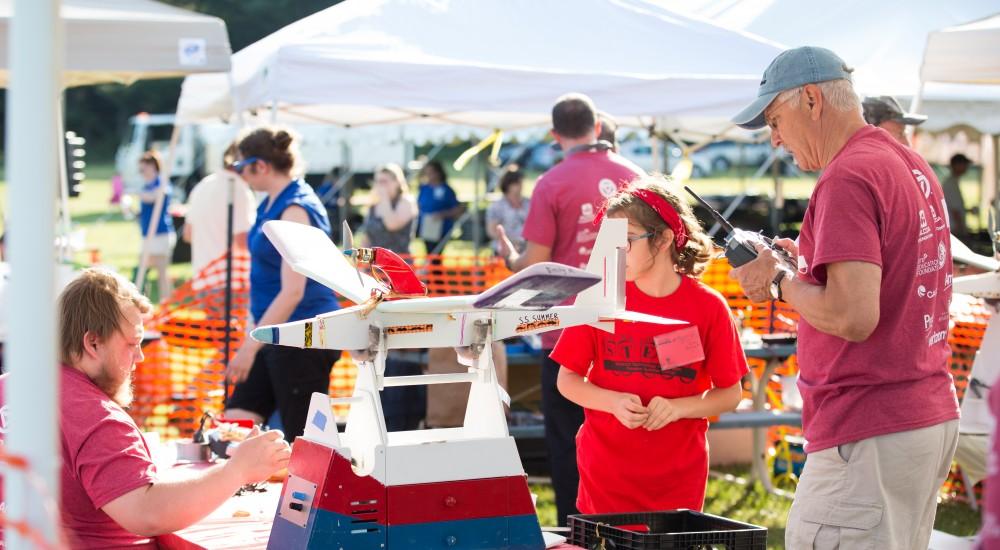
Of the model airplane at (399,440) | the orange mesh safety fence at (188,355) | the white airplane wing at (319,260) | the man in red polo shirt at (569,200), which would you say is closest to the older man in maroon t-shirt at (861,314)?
the model airplane at (399,440)

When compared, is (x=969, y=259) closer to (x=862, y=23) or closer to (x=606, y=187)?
(x=606, y=187)

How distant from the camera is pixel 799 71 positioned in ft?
8.16

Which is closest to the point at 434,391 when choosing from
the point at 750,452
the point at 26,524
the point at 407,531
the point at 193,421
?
the point at 193,421

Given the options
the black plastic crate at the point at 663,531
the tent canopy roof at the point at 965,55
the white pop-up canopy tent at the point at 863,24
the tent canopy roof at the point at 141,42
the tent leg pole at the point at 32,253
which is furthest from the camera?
the white pop-up canopy tent at the point at 863,24

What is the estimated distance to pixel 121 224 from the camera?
1088 inches

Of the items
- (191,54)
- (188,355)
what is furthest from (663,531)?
(188,355)

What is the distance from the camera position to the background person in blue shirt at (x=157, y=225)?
1378 centimetres

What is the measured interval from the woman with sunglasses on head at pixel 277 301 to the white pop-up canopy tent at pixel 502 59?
1.49 m

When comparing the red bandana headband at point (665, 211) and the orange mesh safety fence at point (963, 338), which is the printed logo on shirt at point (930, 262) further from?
the orange mesh safety fence at point (963, 338)

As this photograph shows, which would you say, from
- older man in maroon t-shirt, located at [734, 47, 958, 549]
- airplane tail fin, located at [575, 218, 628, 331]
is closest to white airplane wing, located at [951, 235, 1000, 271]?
older man in maroon t-shirt, located at [734, 47, 958, 549]

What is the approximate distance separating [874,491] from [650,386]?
2.56 ft

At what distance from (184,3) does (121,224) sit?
983 centimetres

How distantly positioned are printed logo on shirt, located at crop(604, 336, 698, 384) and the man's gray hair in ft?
2.70

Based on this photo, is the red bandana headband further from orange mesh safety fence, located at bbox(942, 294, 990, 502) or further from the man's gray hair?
orange mesh safety fence, located at bbox(942, 294, 990, 502)
